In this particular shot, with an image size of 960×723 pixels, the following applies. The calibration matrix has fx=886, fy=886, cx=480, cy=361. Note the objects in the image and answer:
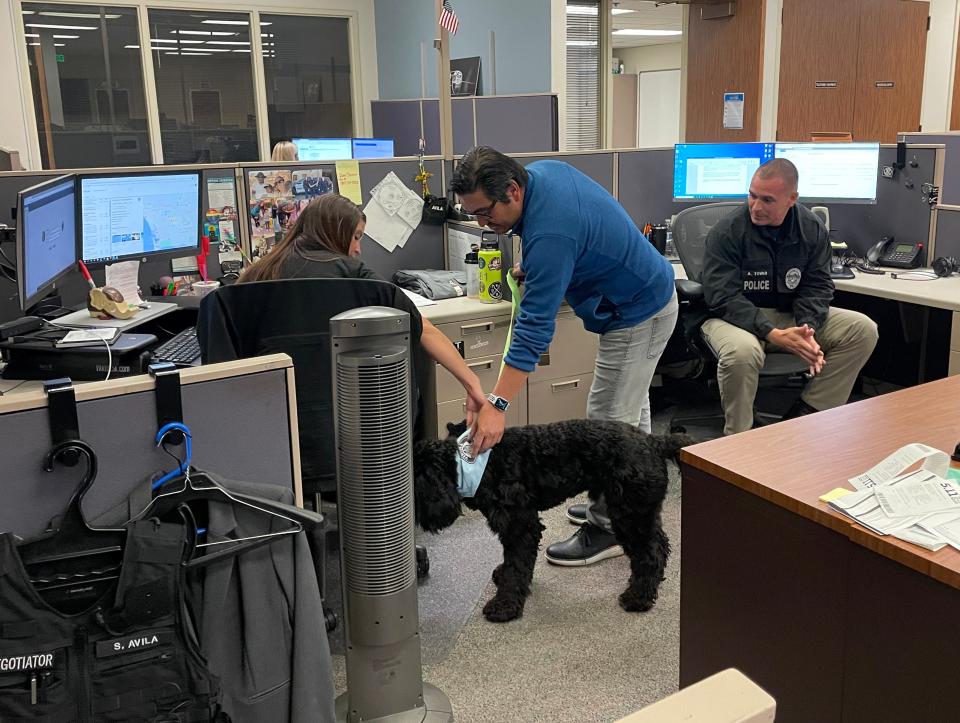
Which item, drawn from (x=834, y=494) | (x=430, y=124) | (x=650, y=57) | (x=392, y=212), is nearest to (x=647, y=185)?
(x=392, y=212)

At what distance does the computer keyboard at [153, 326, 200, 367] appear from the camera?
7.23ft

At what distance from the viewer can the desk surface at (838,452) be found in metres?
1.35

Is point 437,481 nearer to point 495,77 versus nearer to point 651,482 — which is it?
point 651,482

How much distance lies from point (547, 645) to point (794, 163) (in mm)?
2473

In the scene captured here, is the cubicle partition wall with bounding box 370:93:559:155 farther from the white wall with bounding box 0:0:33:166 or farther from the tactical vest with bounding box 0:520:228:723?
the tactical vest with bounding box 0:520:228:723

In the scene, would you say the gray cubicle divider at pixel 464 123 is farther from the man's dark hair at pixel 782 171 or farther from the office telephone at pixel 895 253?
the man's dark hair at pixel 782 171

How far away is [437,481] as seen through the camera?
2145mm

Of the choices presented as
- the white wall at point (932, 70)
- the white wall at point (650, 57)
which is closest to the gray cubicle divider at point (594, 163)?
the white wall at point (932, 70)

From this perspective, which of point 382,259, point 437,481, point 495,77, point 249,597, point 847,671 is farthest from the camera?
point 495,77

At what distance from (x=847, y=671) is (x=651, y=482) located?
82 cm

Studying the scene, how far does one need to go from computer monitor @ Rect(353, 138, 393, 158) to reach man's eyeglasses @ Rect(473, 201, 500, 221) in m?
4.28

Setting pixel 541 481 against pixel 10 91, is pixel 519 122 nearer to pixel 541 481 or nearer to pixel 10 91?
pixel 10 91

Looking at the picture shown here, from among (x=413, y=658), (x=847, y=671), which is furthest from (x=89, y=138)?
(x=847, y=671)

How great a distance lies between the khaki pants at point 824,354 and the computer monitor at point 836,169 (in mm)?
791
